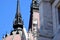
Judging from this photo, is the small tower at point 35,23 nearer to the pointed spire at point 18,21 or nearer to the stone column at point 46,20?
the stone column at point 46,20

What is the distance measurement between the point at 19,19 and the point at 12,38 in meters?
13.7

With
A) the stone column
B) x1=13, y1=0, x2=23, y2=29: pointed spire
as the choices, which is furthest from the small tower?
x1=13, y1=0, x2=23, y2=29: pointed spire

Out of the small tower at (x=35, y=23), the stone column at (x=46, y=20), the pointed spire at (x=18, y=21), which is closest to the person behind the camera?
the stone column at (x=46, y=20)

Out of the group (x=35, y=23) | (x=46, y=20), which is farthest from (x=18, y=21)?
(x=46, y=20)

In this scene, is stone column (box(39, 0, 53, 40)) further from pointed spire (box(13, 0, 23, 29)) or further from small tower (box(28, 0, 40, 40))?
pointed spire (box(13, 0, 23, 29))

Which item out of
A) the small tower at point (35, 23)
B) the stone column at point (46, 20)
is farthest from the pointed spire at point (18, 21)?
the stone column at point (46, 20)

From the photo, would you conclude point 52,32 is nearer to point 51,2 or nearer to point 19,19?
point 51,2

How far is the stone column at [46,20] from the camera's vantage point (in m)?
23.4

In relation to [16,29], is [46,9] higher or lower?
higher

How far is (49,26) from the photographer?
23.5 metres

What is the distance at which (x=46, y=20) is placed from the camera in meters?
24.2

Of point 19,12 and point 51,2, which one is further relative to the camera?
point 19,12

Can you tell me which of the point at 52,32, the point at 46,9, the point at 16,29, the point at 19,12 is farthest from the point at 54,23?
the point at 19,12

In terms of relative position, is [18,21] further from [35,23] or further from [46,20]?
[46,20]
